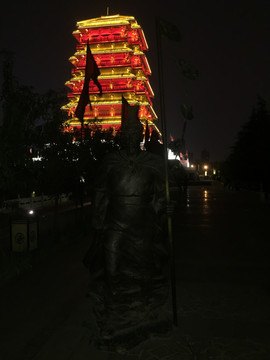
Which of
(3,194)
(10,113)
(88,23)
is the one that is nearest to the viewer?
(10,113)

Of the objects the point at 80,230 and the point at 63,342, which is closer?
the point at 63,342

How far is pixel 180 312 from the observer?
4984 millimetres

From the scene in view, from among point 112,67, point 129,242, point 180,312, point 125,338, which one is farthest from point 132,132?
point 112,67

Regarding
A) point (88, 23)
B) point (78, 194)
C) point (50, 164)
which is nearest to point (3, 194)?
point (50, 164)

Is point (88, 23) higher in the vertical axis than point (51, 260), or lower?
higher

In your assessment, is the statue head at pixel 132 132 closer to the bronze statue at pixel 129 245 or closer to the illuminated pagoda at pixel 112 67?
the bronze statue at pixel 129 245

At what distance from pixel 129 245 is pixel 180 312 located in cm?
180

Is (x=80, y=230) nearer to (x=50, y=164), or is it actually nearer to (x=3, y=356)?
(x=50, y=164)

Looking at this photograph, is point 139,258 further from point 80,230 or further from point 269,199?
point 269,199

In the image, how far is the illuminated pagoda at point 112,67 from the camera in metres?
54.6

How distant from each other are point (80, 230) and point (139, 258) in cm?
905

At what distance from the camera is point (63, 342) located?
4102 mm

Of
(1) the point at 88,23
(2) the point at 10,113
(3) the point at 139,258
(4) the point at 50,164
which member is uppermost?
(1) the point at 88,23

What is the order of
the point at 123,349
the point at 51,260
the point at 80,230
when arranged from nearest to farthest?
the point at 123,349 → the point at 51,260 → the point at 80,230
